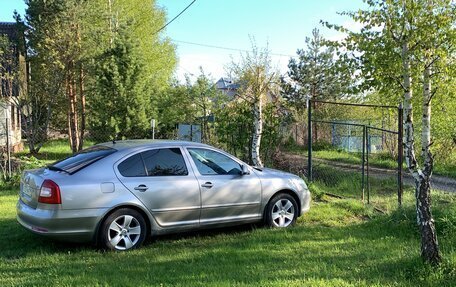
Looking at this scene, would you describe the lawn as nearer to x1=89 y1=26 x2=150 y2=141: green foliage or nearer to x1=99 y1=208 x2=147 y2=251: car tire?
x1=99 y1=208 x2=147 y2=251: car tire

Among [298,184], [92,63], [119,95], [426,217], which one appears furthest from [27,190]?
[92,63]

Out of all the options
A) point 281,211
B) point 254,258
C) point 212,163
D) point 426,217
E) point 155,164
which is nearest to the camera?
point 426,217

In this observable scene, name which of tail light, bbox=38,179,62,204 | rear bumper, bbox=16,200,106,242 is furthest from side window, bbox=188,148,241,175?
tail light, bbox=38,179,62,204

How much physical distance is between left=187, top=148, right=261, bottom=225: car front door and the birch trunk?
2.40 m

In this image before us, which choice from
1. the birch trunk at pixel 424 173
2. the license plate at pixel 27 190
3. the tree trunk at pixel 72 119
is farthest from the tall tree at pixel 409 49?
the tree trunk at pixel 72 119

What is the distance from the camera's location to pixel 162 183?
614 cm

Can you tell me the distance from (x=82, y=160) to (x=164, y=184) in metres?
1.13

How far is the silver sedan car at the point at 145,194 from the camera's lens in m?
5.55

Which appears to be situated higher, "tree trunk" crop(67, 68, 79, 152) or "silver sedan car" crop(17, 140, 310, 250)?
"tree trunk" crop(67, 68, 79, 152)

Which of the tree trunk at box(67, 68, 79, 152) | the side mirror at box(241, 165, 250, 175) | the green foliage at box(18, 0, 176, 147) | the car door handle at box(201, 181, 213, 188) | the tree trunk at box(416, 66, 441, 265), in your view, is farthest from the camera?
the tree trunk at box(67, 68, 79, 152)

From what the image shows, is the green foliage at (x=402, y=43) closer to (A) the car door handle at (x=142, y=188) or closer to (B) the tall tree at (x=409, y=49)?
(B) the tall tree at (x=409, y=49)

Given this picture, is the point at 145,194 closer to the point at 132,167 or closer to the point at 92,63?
the point at 132,167

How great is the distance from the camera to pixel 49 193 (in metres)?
5.47

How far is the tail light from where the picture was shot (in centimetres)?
544
